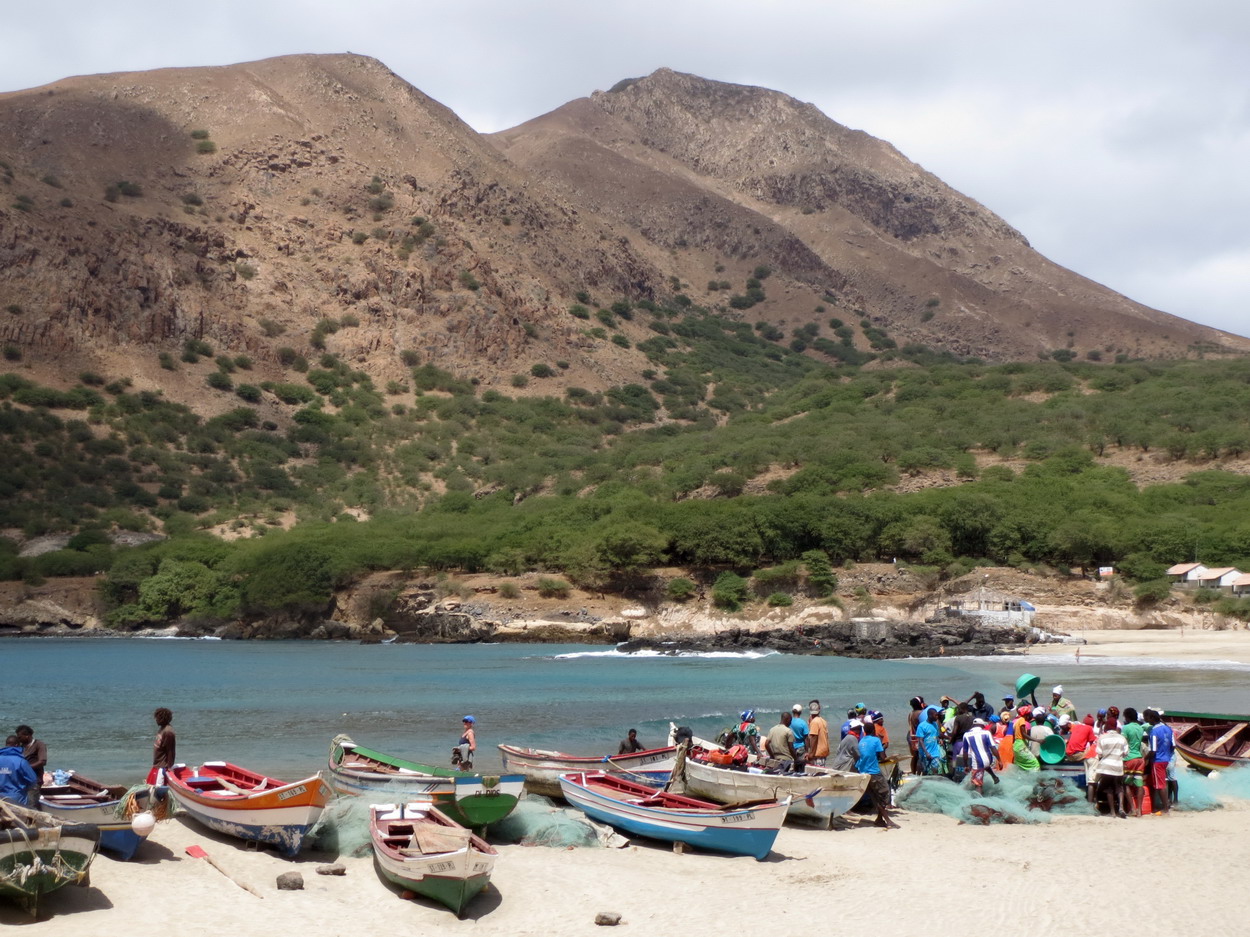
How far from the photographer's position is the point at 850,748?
1952cm

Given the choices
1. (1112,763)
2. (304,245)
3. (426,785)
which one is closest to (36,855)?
(426,785)

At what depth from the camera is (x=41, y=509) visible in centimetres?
9325

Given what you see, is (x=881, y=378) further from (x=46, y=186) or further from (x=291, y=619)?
(x=46, y=186)

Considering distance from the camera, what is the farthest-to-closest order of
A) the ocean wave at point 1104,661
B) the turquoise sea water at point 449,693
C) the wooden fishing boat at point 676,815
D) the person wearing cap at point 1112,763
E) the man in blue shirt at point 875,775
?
1. the ocean wave at point 1104,661
2. the turquoise sea water at point 449,693
3. the person wearing cap at point 1112,763
4. the man in blue shirt at point 875,775
5. the wooden fishing boat at point 676,815

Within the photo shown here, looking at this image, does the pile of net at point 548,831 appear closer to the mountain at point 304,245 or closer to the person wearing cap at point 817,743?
the person wearing cap at point 817,743

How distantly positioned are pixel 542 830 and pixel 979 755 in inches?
303

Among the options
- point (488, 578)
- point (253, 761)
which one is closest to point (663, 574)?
point (488, 578)

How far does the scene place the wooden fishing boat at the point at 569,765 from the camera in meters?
20.5

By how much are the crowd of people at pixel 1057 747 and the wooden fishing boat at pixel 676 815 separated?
530 cm

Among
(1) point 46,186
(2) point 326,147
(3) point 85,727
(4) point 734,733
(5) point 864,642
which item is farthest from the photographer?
(2) point 326,147

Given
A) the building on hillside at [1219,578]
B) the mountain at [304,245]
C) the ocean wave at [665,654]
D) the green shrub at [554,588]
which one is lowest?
the ocean wave at [665,654]

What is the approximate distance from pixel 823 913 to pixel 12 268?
379 ft

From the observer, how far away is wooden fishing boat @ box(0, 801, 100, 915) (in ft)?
41.6

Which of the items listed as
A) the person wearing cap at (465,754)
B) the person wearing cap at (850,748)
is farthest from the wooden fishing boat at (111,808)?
the person wearing cap at (850,748)
